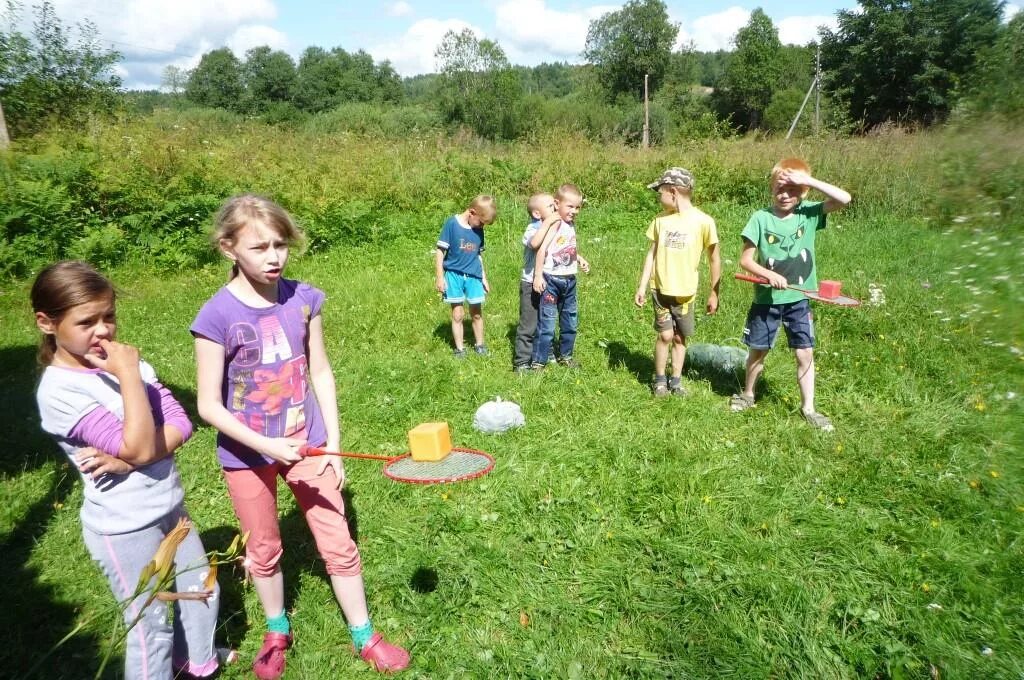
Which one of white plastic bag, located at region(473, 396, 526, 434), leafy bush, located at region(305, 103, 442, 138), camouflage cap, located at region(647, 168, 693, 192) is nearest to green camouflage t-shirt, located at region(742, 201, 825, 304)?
camouflage cap, located at region(647, 168, 693, 192)

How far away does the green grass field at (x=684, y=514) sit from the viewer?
2.80 m

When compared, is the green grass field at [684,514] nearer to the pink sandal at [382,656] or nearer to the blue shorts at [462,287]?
the pink sandal at [382,656]

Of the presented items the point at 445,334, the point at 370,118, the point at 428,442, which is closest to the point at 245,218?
the point at 428,442

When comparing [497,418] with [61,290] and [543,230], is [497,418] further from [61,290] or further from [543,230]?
[61,290]

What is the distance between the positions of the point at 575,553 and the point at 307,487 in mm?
1631

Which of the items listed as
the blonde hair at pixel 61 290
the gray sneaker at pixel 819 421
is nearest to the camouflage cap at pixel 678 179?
the gray sneaker at pixel 819 421

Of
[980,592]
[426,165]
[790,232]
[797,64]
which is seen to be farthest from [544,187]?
[797,64]

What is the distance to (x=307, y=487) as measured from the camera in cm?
275

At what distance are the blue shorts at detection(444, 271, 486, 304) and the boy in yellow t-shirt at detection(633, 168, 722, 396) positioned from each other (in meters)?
1.85

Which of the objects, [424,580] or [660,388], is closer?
[424,580]

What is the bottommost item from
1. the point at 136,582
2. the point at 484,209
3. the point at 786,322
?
the point at 136,582

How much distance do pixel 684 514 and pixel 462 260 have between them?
12.2ft

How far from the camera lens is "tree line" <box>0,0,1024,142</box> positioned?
150 centimetres

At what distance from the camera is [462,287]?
6777 mm
